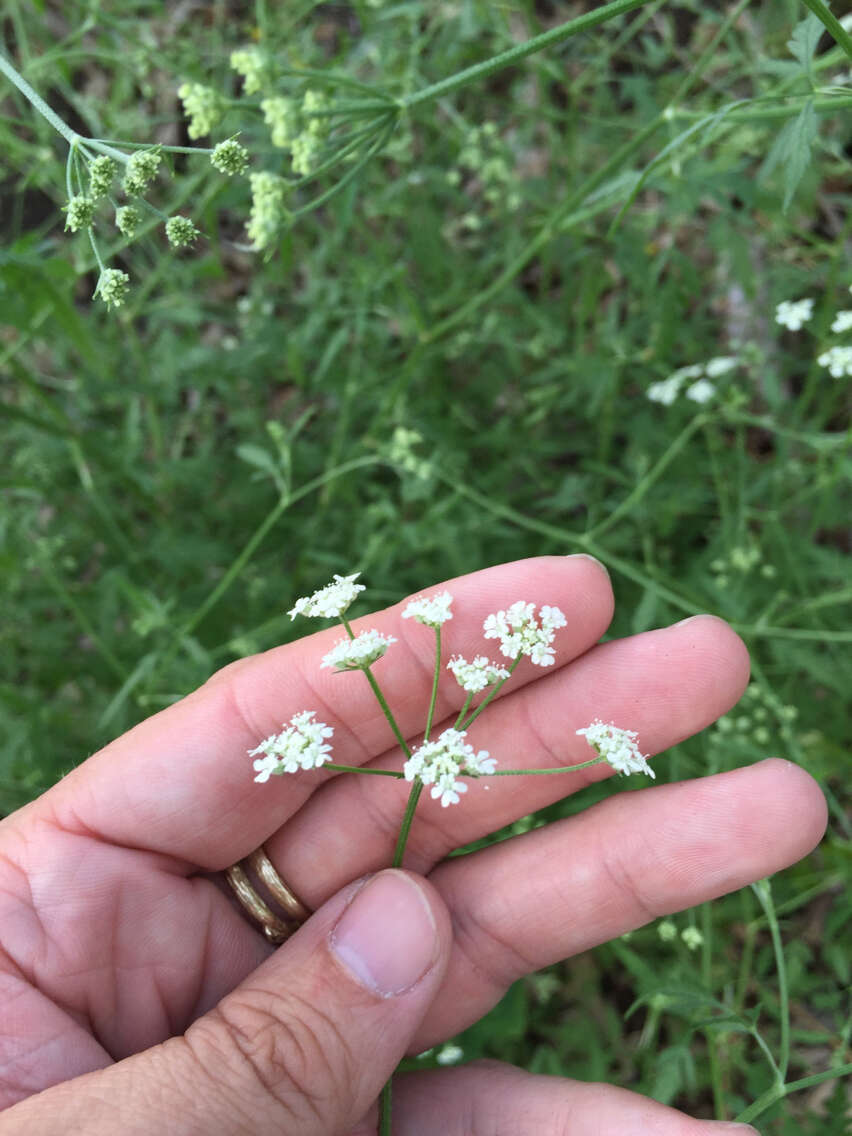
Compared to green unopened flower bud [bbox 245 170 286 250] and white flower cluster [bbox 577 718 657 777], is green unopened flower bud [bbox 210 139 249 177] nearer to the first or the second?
green unopened flower bud [bbox 245 170 286 250]

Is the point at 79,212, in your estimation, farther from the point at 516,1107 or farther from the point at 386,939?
the point at 516,1107

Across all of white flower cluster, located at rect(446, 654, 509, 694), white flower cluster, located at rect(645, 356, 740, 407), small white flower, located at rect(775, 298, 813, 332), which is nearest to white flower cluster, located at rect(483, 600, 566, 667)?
white flower cluster, located at rect(446, 654, 509, 694)

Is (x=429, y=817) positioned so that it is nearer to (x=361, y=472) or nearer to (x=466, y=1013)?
(x=466, y=1013)

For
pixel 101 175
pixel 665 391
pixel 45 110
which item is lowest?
pixel 665 391

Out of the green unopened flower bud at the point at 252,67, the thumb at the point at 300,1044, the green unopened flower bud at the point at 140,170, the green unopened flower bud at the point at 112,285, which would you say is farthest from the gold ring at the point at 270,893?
the green unopened flower bud at the point at 252,67

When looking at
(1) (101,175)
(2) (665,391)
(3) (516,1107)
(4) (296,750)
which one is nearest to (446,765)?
(4) (296,750)

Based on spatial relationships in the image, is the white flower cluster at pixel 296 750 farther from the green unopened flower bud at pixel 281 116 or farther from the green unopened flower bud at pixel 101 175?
the green unopened flower bud at pixel 281 116

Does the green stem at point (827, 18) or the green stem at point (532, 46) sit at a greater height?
the green stem at point (532, 46)
